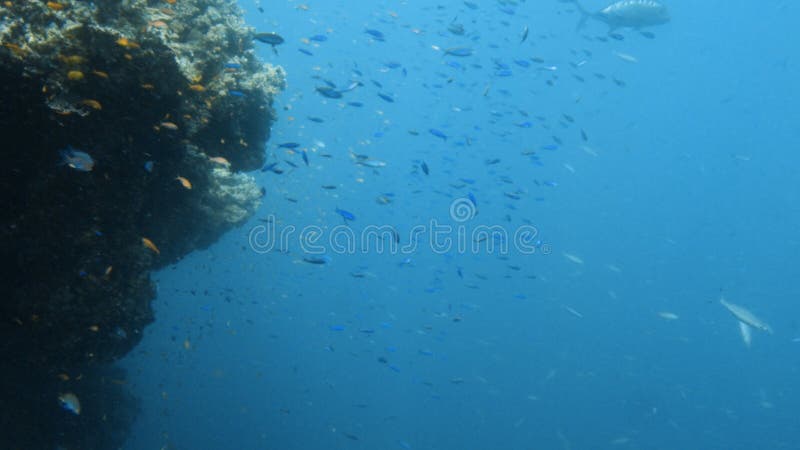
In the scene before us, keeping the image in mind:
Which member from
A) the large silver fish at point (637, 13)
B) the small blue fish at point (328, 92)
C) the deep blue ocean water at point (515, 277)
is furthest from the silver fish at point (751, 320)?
the small blue fish at point (328, 92)

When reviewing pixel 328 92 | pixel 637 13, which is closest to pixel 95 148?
pixel 328 92

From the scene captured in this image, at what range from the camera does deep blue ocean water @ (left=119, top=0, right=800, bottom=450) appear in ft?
79.7

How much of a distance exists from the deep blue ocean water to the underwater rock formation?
3033 millimetres

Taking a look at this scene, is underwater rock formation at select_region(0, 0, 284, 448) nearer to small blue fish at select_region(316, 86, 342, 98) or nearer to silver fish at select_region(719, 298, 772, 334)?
small blue fish at select_region(316, 86, 342, 98)

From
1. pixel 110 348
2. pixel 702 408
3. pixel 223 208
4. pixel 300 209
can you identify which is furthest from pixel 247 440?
pixel 702 408

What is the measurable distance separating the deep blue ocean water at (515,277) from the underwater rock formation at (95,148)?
3033 millimetres

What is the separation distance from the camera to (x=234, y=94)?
6359 millimetres

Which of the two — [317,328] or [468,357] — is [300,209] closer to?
[317,328]

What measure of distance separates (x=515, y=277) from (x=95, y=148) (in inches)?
2148

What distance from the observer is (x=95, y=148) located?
4918 mm

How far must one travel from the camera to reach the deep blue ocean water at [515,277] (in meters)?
24.3

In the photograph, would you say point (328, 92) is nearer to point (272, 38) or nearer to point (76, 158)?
point (272, 38)

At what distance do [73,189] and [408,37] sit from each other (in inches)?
5351

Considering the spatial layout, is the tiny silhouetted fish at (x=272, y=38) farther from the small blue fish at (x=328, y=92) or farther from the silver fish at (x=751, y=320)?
the silver fish at (x=751, y=320)
